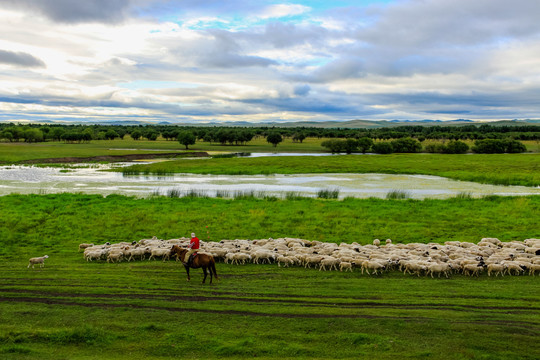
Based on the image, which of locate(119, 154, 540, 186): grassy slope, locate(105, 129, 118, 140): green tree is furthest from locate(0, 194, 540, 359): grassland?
locate(105, 129, 118, 140): green tree

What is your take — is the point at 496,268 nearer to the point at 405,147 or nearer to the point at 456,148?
the point at 456,148

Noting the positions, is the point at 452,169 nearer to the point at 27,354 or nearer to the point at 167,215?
the point at 167,215

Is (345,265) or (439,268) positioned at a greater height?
(439,268)

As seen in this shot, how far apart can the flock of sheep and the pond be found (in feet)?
69.0

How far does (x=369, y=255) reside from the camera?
60.8 ft

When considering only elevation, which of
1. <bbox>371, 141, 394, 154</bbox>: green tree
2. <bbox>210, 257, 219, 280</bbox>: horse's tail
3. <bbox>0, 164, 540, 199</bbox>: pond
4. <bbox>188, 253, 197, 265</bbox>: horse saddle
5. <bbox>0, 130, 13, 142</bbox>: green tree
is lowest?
<bbox>0, 164, 540, 199</bbox>: pond

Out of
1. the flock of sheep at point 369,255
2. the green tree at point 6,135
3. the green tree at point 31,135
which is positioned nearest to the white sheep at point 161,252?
the flock of sheep at point 369,255

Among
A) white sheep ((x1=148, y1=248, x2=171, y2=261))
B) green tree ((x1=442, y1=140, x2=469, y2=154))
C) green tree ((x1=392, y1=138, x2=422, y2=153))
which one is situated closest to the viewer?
white sheep ((x1=148, y1=248, x2=171, y2=261))

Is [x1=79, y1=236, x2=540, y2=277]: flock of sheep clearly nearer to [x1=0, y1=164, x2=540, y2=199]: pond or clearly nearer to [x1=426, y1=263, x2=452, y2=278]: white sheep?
[x1=426, y1=263, x2=452, y2=278]: white sheep

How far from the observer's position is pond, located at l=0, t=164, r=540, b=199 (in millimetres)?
44031

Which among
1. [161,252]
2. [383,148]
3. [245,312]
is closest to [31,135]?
[383,148]

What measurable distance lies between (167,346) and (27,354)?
3.17 meters

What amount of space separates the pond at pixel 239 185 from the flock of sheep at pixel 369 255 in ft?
69.0

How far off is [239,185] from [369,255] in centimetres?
3422
